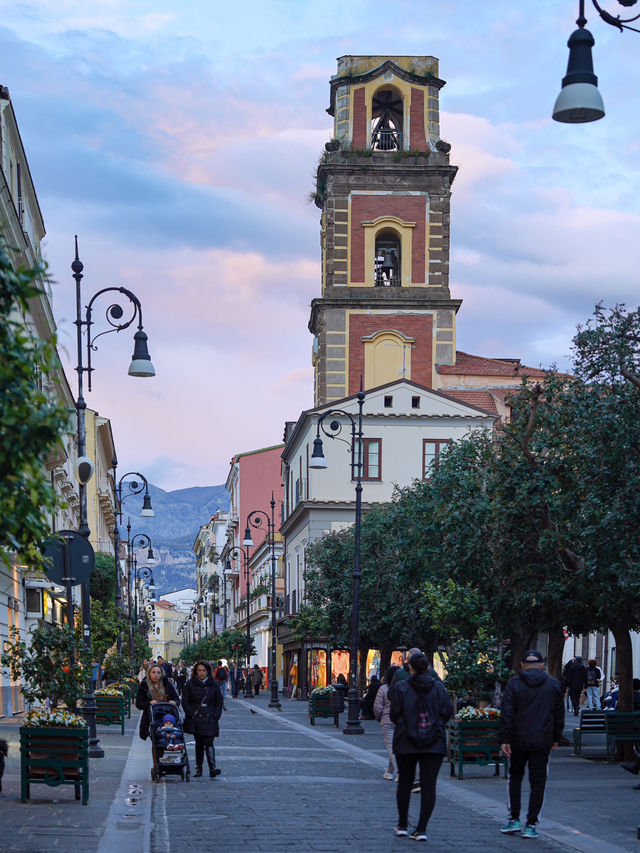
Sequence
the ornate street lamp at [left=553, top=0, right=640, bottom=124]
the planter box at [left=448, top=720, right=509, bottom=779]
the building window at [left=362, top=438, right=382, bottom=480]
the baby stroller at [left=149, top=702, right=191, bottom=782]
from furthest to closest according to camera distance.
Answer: the building window at [left=362, top=438, right=382, bottom=480], the planter box at [left=448, top=720, right=509, bottom=779], the baby stroller at [left=149, top=702, right=191, bottom=782], the ornate street lamp at [left=553, top=0, right=640, bottom=124]

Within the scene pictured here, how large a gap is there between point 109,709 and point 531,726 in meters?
19.9

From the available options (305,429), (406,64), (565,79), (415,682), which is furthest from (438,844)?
(406,64)

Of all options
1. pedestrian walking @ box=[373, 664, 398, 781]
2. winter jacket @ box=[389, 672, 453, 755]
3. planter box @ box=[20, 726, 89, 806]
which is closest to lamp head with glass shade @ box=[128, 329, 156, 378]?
pedestrian walking @ box=[373, 664, 398, 781]

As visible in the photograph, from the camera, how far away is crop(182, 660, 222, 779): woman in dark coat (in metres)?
18.0

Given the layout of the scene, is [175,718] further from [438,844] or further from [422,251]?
[422,251]

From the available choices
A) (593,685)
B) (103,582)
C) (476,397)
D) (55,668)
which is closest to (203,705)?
(55,668)

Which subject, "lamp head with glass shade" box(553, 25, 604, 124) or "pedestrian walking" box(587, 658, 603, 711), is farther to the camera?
"pedestrian walking" box(587, 658, 603, 711)

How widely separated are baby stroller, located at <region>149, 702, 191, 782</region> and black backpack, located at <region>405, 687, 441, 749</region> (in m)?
6.08

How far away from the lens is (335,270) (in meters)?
64.7

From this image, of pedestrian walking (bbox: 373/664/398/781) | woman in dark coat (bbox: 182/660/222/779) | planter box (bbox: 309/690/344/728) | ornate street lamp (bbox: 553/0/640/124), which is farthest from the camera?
planter box (bbox: 309/690/344/728)

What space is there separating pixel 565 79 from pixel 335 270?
174ft

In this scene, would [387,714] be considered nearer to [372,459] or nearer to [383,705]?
[383,705]

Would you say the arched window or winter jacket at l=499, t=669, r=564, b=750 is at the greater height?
the arched window

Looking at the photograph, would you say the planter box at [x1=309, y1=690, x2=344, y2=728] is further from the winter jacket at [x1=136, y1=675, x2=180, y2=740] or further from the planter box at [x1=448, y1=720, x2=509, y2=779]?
the winter jacket at [x1=136, y1=675, x2=180, y2=740]
